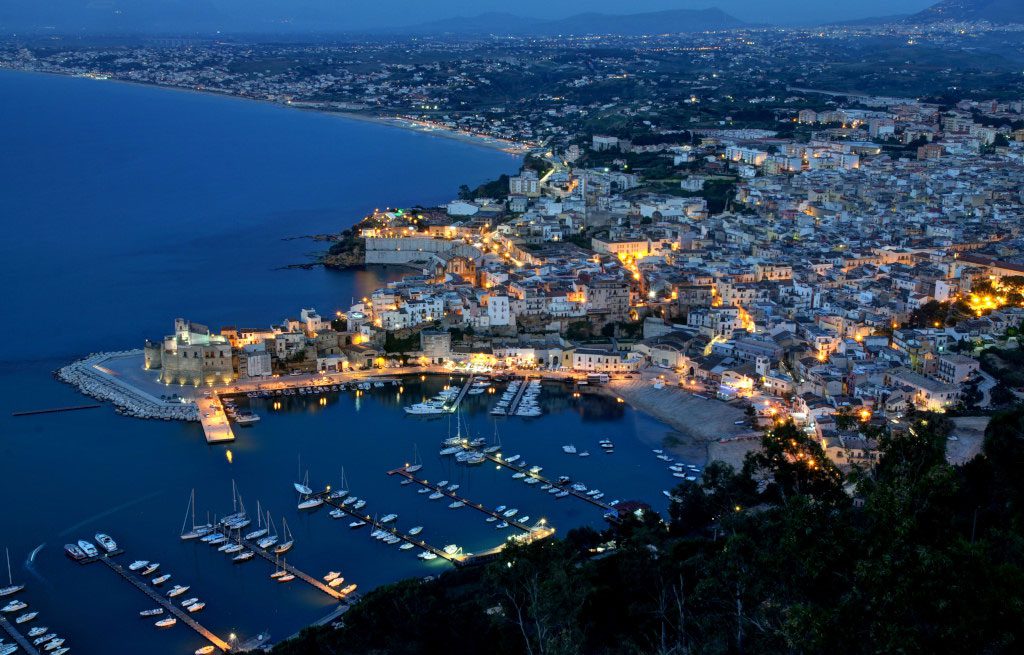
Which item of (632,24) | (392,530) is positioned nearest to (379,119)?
(392,530)

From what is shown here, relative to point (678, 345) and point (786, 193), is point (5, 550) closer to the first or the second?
point (678, 345)

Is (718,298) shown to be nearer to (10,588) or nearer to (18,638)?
(10,588)

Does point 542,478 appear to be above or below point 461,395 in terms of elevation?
above

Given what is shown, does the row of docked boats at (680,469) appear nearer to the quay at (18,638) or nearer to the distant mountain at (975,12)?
the quay at (18,638)

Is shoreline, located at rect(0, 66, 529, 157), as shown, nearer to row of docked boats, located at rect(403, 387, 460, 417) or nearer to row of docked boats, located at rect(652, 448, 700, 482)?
row of docked boats, located at rect(403, 387, 460, 417)

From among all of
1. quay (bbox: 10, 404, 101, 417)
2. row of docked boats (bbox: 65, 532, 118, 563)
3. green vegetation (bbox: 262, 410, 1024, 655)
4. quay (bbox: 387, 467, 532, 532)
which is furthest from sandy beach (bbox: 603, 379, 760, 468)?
quay (bbox: 10, 404, 101, 417)
